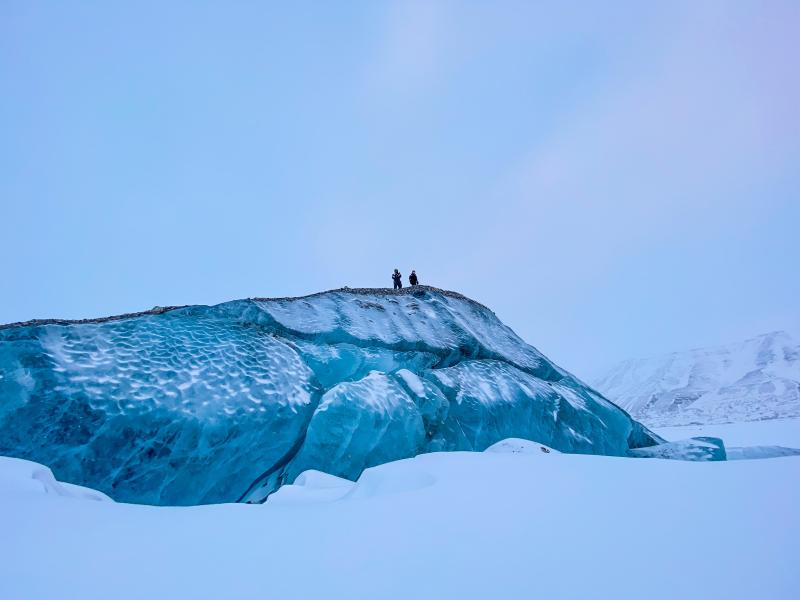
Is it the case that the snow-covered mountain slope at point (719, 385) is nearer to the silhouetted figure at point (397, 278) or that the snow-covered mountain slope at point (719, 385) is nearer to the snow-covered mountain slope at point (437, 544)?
the silhouetted figure at point (397, 278)

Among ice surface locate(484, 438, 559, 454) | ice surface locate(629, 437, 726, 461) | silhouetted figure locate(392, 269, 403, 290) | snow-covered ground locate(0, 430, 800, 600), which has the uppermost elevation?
silhouetted figure locate(392, 269, 403, 290)

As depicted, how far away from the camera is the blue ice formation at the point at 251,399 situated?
678cm

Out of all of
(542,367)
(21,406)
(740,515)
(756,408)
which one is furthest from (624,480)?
(756,408)

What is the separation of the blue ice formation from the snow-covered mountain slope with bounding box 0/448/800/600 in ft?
9.68

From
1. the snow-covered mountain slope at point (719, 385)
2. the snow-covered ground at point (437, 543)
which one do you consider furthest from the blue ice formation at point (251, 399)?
the snow-covered mountain slope at point (719, 385)

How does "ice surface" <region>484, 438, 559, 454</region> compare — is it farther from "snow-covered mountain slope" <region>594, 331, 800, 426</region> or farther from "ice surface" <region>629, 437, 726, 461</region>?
"snow-covered mountain slope" <region>594, 331, 800, 426</region>

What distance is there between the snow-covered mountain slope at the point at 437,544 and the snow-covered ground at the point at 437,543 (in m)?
0.01

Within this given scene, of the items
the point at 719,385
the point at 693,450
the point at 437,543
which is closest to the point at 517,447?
the point at 437,543

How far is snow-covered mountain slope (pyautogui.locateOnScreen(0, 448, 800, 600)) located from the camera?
7.41 ft

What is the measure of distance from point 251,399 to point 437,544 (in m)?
6.05

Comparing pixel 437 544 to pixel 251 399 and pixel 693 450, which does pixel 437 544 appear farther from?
pixel 693 450

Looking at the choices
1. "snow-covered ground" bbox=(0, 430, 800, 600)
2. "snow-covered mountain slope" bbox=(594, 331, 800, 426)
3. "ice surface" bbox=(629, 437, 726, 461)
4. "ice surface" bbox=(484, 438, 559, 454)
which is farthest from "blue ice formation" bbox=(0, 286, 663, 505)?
"snow-covered mountain slope" bbox=(594, 331, 800, 426)

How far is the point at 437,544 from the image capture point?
9.27 feet

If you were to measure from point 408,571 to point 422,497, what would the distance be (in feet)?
4.38
